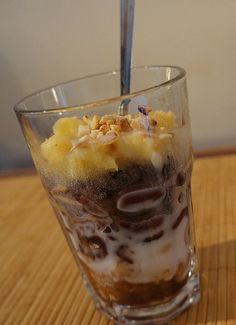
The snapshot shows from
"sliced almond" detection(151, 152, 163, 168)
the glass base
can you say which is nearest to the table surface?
the glass base

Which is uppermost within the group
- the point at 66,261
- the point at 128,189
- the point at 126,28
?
the point at 126,28

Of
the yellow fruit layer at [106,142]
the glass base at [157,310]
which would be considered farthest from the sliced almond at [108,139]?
the glass base at [157,310]

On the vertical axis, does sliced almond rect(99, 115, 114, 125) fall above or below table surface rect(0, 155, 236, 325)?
above

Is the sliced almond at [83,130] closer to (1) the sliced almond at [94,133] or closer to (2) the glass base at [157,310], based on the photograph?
(1) the sliced almond at [94,133]

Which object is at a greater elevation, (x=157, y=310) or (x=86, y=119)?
(x=86, y=119)

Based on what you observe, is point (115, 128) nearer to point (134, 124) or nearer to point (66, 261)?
point (134, 124)

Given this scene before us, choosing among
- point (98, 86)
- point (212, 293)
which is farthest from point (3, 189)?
point (212, 293)

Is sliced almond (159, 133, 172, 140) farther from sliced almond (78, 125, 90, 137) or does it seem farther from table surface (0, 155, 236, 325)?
table surface (0, 155, 236, 325)

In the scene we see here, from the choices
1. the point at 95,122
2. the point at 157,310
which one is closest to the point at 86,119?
the point at 95,122

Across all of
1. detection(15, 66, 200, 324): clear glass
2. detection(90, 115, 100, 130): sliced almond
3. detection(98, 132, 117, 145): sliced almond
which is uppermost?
detection(90, 115, 100, 130): sliced almond
